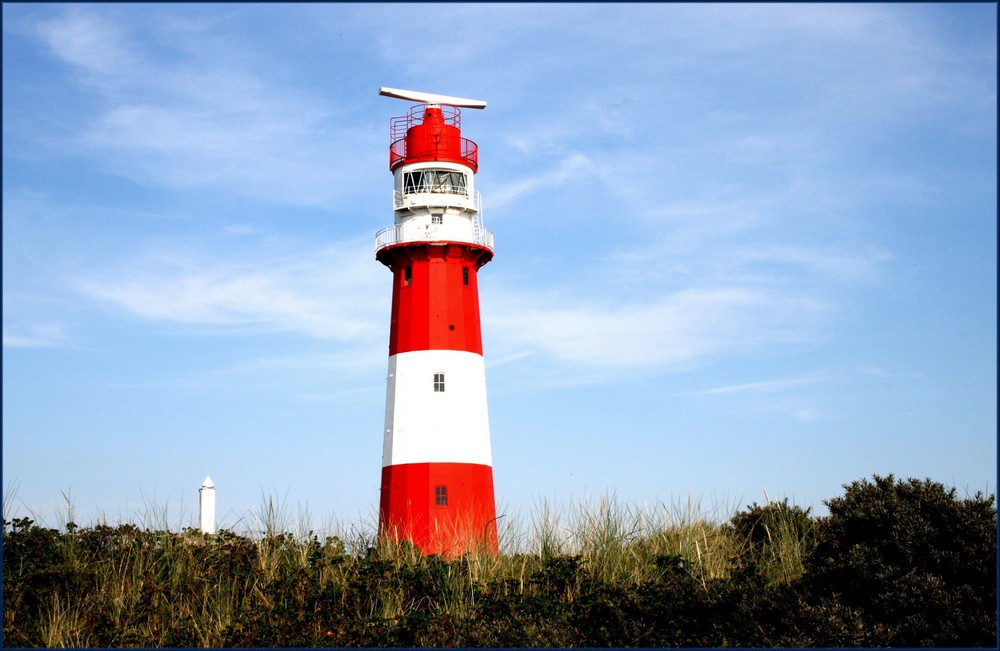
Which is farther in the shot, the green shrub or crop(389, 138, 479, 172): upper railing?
crop(389, 138, 479, 172): upper railing

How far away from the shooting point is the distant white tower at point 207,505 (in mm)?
24672

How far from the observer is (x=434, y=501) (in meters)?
26.9

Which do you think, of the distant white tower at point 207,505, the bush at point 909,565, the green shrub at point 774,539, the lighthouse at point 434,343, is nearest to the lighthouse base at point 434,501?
the lighthouse at point 434,343

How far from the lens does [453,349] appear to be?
92.4 feet

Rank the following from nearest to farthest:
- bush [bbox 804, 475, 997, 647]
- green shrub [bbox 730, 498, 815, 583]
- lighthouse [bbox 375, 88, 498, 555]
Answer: bush [bbox 804, 475, 997, 647]
green shrub [bbox 730, 498, 815, 583]
lighthouse [bbox 375, 88, 498, 555]

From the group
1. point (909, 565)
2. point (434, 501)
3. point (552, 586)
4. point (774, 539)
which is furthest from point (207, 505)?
point (909, 565)

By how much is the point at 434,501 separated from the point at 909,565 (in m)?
12.9

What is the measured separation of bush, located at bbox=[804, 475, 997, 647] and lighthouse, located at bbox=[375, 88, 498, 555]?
10205mm

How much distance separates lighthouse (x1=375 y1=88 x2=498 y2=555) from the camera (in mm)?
27203

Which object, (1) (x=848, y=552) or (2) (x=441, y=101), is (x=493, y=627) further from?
(2) (x=441, y=101)

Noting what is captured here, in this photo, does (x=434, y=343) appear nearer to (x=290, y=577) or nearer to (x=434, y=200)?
(x=434, y=200)

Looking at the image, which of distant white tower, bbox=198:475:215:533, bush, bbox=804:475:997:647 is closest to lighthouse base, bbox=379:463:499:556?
distant white tower, bbox=198:475:215:533

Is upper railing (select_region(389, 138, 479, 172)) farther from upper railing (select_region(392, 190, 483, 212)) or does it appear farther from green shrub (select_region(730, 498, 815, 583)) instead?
green shrub (select_region(730, 498, 815, 583))

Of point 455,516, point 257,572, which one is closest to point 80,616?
point 257,572
